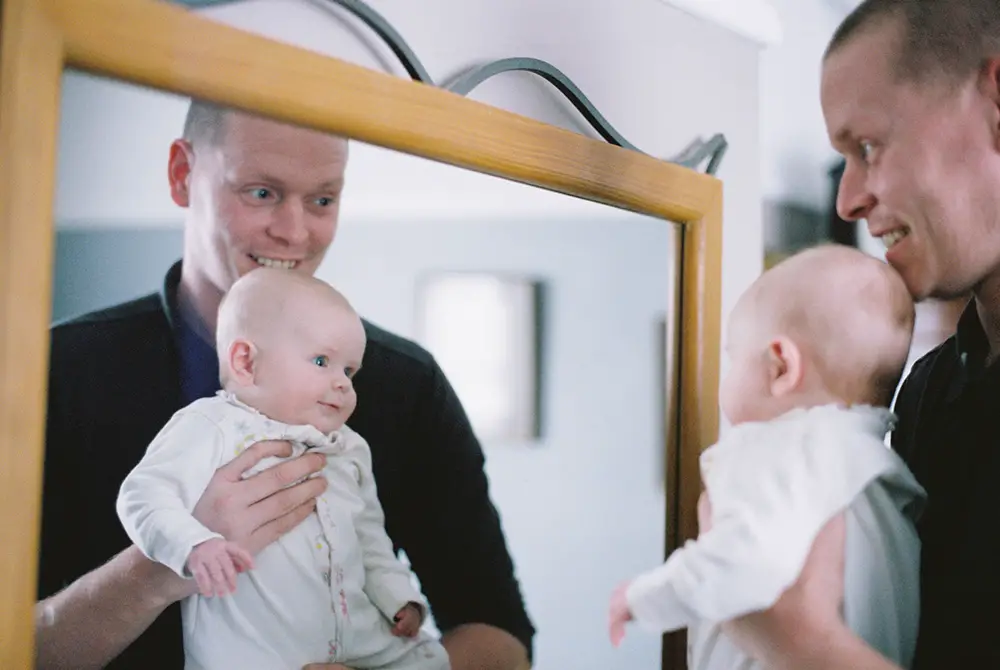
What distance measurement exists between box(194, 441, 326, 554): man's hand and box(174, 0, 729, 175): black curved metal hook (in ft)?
1.19

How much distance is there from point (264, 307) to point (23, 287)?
174 mm

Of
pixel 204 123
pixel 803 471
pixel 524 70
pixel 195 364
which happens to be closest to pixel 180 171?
pixel 204 123

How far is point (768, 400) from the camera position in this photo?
0.85 m

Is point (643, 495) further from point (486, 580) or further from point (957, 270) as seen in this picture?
→ point (957, 270)

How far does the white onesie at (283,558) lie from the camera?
2.09ft

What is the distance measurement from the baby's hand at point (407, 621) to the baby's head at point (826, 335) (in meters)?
0.38

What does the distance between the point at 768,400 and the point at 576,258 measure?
0.27 m

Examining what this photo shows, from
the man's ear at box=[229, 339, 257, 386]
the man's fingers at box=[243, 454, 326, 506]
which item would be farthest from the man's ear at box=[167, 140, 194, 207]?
the man's fingers at box=[243, 454, 326, 506]

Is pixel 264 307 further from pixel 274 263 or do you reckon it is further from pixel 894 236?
pixel 894 236

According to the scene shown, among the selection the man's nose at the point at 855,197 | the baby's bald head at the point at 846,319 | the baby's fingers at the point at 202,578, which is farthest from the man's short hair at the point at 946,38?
the baby's fingers at the point at 202,578

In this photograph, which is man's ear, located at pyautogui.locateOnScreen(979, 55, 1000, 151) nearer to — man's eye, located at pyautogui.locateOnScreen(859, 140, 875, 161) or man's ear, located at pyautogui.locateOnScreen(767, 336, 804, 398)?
man's eye, located at pyautogui.locateOnScreen(859, 140, 875, 161)

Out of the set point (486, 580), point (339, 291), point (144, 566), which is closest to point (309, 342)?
point (339, 291)

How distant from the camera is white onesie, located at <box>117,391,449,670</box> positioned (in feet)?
2.09

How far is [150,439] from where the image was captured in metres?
0.64
